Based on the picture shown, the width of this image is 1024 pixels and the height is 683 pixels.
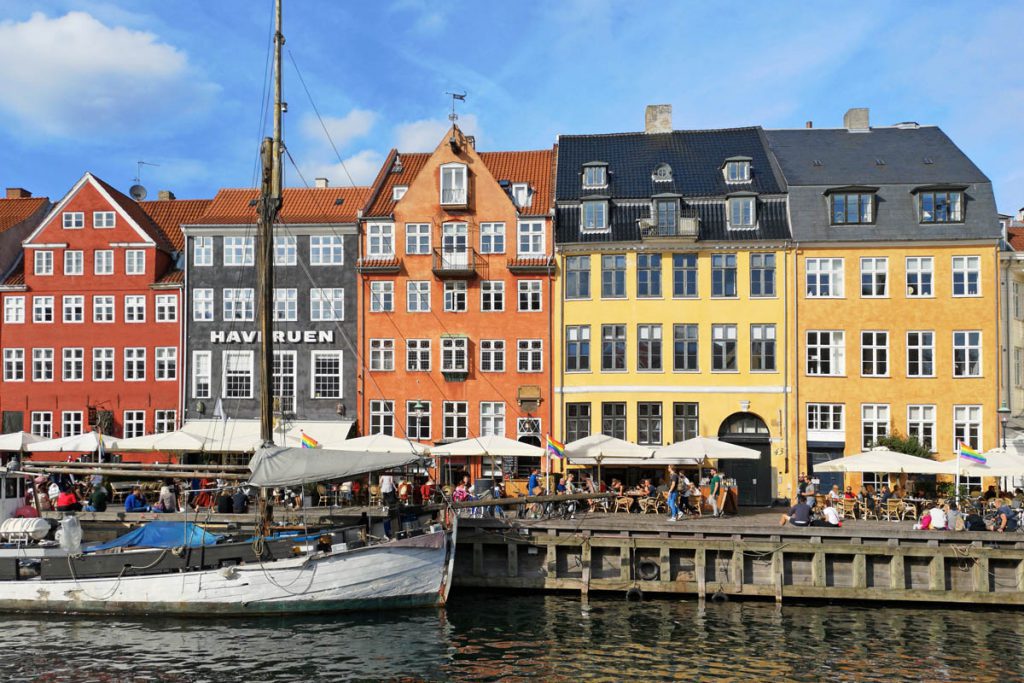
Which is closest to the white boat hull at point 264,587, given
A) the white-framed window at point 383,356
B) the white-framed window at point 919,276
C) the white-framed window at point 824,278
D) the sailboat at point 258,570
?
the sailboat at point 258,570

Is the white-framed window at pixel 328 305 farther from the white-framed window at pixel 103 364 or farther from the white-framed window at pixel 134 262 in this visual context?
the white-framed window at pixel 103 364

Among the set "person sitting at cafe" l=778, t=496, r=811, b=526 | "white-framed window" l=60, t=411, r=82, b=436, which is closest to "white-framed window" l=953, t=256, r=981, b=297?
"person sitting at cafe" l=778, t=496, r=811, b=526

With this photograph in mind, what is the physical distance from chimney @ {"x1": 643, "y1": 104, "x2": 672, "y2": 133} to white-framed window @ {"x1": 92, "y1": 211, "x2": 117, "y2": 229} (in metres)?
26.6

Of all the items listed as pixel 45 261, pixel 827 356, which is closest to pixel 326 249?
pixel 45 261

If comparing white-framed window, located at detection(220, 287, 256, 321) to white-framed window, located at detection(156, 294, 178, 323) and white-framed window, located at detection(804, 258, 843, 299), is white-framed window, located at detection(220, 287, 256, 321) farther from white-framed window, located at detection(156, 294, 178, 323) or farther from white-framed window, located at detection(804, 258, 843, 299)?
white-framed window, located at detection(804, 258, 843, 299)

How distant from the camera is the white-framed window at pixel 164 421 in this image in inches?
1805

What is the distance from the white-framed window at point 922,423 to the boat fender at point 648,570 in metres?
18.1

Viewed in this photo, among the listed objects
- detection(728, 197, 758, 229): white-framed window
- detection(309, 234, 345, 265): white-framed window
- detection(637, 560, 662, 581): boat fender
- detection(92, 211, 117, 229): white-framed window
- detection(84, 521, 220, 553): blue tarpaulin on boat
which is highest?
detection(92, 211, 117, 229): white-framed window

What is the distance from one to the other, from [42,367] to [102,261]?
5.88 m

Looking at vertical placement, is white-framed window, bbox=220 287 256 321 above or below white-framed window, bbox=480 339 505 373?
above

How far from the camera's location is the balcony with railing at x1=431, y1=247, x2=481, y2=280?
4366 cm

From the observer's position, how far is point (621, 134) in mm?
48406

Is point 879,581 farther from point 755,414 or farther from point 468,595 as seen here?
point 755,414

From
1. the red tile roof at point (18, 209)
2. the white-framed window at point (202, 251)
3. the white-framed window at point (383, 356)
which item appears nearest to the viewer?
the white-framed window at point (383, 356)
